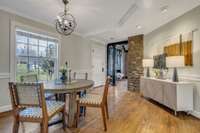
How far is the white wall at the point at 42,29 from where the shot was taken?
3488 mm

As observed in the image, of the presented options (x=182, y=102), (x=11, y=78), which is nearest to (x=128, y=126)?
(x=182, y=102)

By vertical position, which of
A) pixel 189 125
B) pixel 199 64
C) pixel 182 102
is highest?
pixel 199 64

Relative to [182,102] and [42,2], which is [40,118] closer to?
[42,2]

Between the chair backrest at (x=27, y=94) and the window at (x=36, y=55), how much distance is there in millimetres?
2017

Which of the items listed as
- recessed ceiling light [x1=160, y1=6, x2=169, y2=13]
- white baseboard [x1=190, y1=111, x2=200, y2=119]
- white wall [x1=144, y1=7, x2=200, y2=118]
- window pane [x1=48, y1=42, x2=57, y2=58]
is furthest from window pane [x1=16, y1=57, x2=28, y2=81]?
white baseboard [x1=190, y1=111, x2=200, y2=119]

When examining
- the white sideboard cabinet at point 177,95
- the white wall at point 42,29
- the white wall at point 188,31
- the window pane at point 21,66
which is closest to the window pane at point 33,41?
the white wall at point 42,29

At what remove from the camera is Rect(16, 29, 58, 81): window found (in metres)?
3.95

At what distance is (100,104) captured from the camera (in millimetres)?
2711

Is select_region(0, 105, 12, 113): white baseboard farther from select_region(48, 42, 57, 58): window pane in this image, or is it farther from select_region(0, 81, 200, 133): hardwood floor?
select_region(48, 42, 57, 58): window pane

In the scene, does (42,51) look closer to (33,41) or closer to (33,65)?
(33,41)

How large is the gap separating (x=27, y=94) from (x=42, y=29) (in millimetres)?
2920

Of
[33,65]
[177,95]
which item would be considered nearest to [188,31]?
[177,95]

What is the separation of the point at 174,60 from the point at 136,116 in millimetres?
1496

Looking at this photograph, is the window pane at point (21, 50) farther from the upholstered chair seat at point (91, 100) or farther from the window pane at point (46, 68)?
the upholstered chair seat at point (91, 100)
